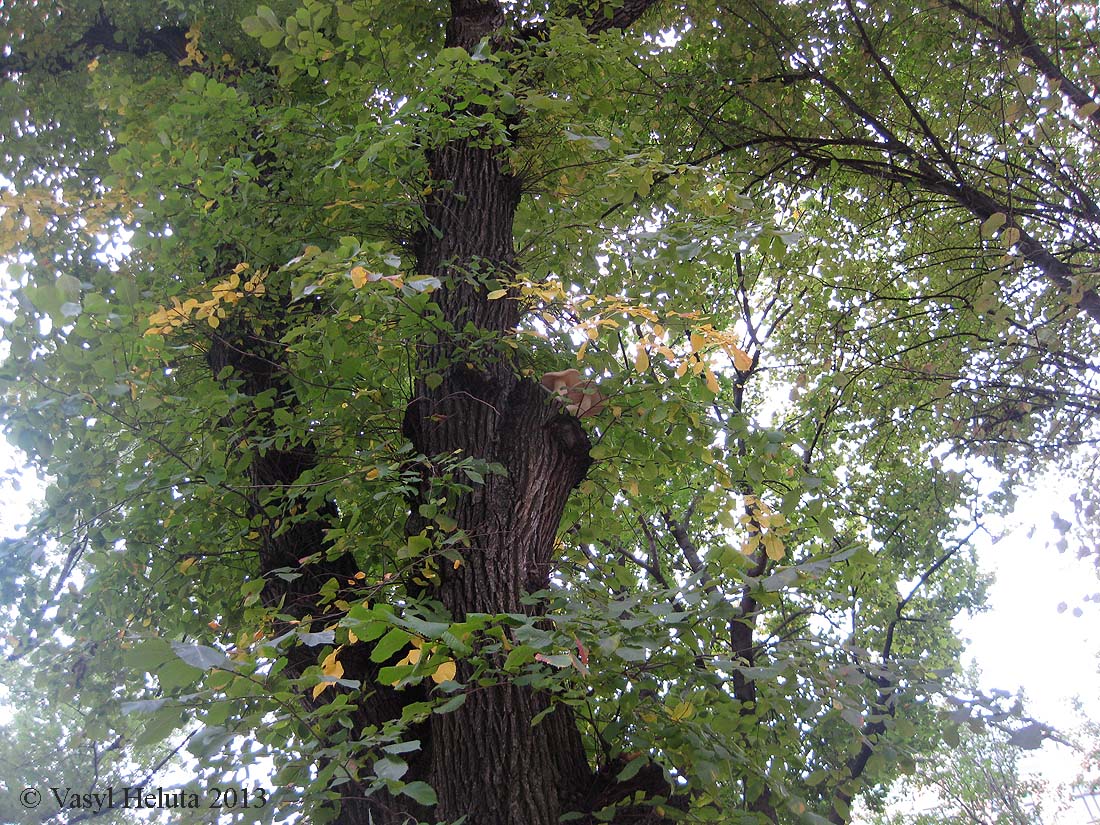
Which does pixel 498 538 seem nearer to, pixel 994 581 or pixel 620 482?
pixel 620 482

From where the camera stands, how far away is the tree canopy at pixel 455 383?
2207 mm

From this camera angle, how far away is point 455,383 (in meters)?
3.02

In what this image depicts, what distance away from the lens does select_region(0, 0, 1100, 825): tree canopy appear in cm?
221

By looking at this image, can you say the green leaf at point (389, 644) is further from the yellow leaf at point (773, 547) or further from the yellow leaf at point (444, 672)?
the yellow leaf at point (773, 547)

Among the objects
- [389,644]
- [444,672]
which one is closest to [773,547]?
[444,672]

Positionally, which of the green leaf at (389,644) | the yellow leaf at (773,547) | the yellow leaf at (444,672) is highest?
the yellow leaf at (773,547)

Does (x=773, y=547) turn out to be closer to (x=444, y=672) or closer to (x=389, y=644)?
(x=444, y=672)

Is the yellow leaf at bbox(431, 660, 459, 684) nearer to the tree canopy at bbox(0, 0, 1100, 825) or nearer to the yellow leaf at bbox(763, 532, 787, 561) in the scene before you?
the tree canopy at bbox(0, 0, 1100, 825)

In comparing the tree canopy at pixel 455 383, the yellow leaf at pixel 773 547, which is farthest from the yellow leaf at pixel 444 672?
the yellow leaf at pixel 773 547

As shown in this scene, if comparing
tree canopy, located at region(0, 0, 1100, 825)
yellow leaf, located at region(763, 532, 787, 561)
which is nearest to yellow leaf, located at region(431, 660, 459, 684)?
tree canopy, located at region(0, 0, 1100, 825)

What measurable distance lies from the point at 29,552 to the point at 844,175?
18.4 feet

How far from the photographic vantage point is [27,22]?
4.75 meters

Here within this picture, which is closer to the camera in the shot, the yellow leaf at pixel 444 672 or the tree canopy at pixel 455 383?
the yellow leaf at pixel 444 672

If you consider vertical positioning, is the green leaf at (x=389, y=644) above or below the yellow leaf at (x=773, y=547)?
below
